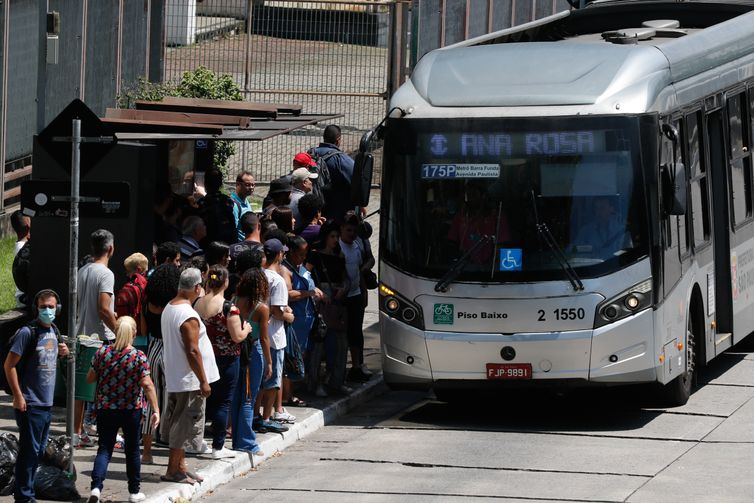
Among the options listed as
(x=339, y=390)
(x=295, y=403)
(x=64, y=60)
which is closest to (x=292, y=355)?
(x=295, y=403)

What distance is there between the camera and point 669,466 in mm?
12453

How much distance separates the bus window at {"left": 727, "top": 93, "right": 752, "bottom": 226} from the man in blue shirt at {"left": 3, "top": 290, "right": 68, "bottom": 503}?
8049 mm

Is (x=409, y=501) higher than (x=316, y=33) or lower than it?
lower

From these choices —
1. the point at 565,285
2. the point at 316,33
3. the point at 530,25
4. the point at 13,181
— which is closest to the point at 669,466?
the point at 565,285

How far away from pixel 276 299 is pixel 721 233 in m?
5.08

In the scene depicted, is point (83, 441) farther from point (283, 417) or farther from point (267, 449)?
point (283, 417)

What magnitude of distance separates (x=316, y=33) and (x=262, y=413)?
13188 mm

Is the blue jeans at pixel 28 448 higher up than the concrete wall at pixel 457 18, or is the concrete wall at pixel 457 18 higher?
the concrete wall at pixel 457 18

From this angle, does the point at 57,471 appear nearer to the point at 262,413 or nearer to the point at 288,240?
the point at 262,413

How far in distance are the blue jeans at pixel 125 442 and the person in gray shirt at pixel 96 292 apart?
1912 millimetres

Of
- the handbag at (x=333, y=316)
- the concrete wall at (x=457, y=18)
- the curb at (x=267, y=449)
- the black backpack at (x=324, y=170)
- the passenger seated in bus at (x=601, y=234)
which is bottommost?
the curb at (x=267, y=449)

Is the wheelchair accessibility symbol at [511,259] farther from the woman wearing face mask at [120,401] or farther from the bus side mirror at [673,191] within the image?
the woman wearing face mask at [120,401]

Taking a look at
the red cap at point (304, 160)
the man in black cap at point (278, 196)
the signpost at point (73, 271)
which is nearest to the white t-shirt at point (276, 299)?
the signpost at point (73, 271)

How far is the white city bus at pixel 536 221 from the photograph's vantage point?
45.3ft
